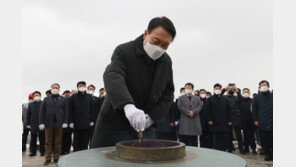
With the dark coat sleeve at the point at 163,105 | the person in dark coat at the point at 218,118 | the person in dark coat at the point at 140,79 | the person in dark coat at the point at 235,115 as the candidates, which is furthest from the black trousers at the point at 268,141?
the person in dark coat at the point at 140,79

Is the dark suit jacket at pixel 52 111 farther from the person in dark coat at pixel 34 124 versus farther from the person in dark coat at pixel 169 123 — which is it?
the person in dark coat at pixel 169 123

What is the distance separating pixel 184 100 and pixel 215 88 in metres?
1.23

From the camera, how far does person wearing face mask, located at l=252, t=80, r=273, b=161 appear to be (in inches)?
289

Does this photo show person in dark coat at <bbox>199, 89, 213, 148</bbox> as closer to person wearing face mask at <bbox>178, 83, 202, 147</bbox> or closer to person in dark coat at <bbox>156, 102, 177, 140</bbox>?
person wearing face mask at <bbox>178, 83, 202, 147</bbox>

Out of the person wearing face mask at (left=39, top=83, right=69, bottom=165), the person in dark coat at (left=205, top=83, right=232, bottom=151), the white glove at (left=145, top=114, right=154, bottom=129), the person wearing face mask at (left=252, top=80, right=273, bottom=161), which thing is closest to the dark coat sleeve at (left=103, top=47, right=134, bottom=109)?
the white glove at (left=145, top=114, right=154, bottom=129)

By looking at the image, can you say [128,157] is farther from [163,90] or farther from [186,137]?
[186,137]

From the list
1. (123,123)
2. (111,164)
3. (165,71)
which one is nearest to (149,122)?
(123,123)

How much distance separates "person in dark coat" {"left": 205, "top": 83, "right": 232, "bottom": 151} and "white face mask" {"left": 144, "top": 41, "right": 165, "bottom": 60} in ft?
20.4

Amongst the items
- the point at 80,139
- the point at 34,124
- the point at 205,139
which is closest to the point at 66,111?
the point at 80,139

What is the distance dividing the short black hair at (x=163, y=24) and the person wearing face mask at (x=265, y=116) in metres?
6.09

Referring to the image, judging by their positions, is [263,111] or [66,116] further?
[66,116]

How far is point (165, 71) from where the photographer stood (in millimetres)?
2725

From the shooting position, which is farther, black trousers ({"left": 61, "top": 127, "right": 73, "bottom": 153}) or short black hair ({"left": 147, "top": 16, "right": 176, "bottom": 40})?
black trousers ({"left": 61, "top": 127, "right": 73, "bottom": 153})

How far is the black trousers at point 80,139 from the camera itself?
803cm
